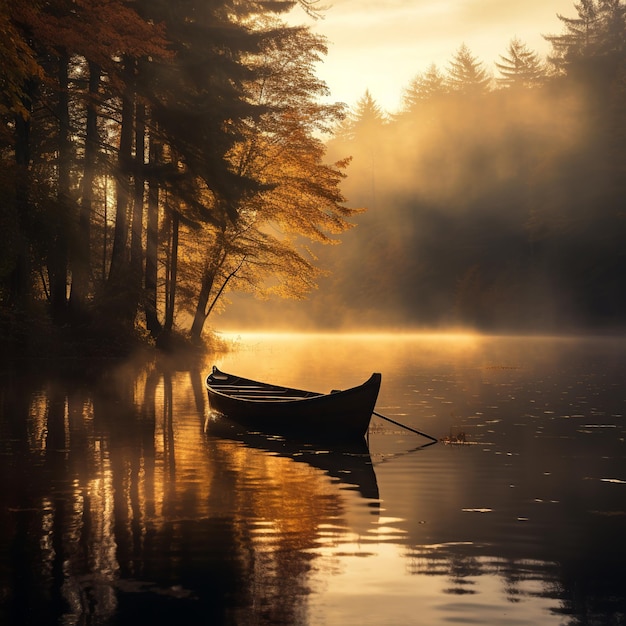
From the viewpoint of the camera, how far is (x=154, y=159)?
1650 inches

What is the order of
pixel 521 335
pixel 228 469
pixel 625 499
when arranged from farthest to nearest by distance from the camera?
pixel 521 335, pixel 228 469, pixel 625 499

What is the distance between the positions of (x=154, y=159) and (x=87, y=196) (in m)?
5.06

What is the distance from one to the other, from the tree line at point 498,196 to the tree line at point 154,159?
35.1 metres

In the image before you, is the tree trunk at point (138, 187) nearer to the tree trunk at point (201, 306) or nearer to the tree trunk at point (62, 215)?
the tree trunk at point (62, 215)

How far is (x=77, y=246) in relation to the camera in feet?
116

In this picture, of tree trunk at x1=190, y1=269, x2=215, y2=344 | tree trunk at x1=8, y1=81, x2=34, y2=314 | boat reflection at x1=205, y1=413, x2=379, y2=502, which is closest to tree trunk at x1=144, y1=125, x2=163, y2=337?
tree trunk at x1=190, y1=269, x2=215, y2=344

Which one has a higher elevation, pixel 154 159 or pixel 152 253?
pixel 154 159

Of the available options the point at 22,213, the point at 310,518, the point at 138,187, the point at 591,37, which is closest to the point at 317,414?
the point at 310,518

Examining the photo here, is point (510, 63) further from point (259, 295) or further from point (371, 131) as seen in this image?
point (259, 295)

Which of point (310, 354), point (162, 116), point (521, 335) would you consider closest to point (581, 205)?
point (521, 335)

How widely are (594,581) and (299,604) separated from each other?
283cm

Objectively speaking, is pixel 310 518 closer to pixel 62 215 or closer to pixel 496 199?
pixel 62 215

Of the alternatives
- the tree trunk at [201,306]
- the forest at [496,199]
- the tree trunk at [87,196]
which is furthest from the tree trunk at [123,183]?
the forest at [496,199]

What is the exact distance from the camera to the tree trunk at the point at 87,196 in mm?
36356
